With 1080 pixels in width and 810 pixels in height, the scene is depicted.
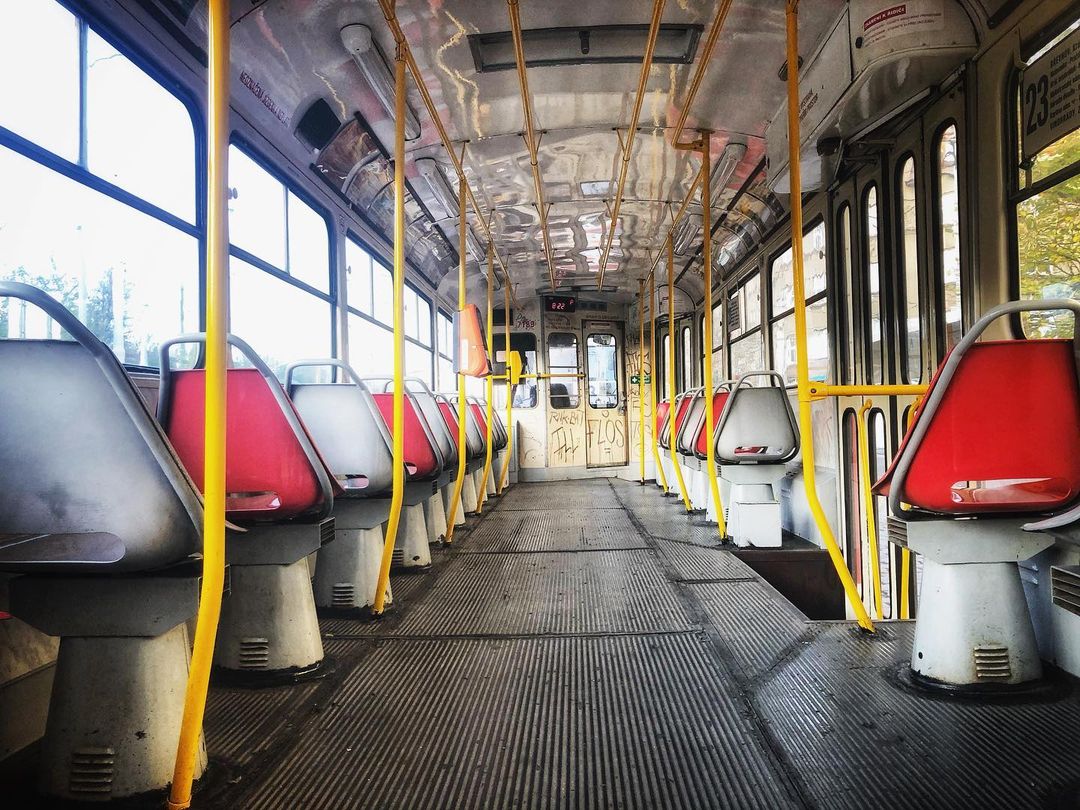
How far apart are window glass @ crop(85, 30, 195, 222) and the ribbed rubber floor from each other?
6.30 feet

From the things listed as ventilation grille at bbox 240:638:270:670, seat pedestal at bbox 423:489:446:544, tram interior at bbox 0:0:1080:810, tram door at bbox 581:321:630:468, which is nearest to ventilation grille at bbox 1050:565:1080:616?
tram interior at bbox 0:0:1080:810

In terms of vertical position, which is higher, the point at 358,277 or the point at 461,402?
the point at 358,277

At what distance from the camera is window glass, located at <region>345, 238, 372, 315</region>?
5.00 m

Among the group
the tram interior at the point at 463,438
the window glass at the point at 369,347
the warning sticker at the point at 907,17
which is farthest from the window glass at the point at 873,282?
the window glass at the point at 369,347

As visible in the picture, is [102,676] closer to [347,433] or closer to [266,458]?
[266,458]

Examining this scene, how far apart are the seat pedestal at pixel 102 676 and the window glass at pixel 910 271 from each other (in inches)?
146

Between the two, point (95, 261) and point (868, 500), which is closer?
point (95, 261)

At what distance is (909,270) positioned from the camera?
12.2ft

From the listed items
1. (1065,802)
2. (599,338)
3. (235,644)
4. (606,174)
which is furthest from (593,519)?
(599,338)

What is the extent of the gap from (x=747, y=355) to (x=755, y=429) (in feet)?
8.96

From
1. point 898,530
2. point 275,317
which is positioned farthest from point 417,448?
point 898,530

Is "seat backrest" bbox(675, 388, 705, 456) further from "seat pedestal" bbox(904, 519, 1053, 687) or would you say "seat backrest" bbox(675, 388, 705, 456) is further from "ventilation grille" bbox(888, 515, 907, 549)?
"seat pedestal" bbox(904, 519, 1053, 687)

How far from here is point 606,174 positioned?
519cm

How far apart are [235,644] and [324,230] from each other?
318 cm
